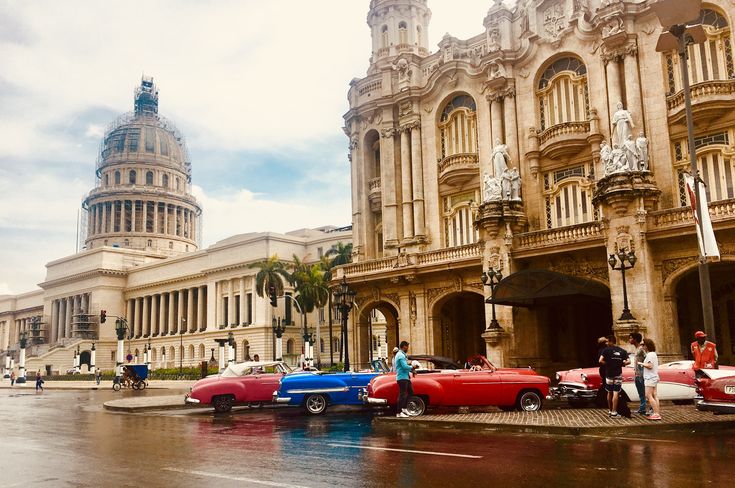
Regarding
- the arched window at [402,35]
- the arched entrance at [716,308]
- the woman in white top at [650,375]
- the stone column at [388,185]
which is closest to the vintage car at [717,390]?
the woman in white top at [650,375]

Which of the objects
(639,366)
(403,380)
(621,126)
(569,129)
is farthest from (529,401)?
(569,129)

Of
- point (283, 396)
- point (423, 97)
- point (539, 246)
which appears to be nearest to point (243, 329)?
→ point (423, 97)

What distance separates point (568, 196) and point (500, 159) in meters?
3.56

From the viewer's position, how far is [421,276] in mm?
34094

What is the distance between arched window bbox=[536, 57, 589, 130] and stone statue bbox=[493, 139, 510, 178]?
2436 mm

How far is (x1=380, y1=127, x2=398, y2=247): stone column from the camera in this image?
124 ft

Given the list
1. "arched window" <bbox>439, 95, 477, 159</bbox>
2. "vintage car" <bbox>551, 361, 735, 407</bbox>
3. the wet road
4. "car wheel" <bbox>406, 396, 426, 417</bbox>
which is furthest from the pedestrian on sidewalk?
"arched window" <bbox>439, 95, 477, 159</bbox>

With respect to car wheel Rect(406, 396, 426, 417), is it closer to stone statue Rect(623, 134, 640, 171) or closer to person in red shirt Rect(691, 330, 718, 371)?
person in red shirt Rect(691, 330, 718, 371)

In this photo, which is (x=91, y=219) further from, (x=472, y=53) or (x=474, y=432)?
(x=474, y=432)

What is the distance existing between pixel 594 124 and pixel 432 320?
12.0 m

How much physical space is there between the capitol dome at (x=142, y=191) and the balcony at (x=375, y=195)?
9098cm

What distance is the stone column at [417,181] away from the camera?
36.4 metres

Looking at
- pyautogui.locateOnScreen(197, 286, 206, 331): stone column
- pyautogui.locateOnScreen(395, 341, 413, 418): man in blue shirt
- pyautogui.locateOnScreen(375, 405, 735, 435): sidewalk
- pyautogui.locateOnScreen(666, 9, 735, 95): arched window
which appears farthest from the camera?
pyautogui.locateOnScreen(197, 286, 206, 331): stone column

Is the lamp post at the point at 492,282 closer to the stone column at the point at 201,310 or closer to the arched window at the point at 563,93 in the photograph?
the arched window at the point at 563,93
